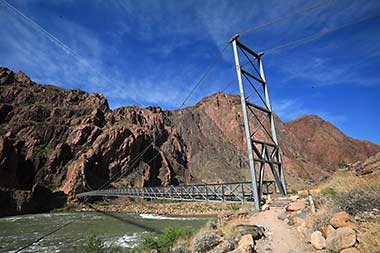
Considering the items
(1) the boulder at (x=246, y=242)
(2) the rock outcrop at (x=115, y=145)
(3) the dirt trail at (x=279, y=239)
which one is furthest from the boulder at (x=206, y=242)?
(2) the rock outcrop at (x=115, y=145)

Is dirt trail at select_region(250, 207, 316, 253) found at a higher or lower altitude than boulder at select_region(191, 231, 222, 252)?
higher

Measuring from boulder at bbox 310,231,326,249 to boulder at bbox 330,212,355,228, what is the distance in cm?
28

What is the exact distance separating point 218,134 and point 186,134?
1164 centimetres

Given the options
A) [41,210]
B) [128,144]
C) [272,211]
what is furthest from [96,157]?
[272,211]

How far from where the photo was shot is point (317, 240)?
351 cm

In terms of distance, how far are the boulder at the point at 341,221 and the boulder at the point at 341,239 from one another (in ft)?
0.65

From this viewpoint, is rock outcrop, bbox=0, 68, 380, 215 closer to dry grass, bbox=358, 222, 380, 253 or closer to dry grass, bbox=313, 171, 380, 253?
dry grass, bbox=313, 171, 380, 253

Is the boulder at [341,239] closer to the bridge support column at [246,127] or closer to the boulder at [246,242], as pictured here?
the boulder at [246,242]

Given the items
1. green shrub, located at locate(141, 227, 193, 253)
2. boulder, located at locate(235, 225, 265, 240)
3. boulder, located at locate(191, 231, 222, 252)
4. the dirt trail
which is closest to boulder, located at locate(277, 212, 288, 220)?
the dirt trail

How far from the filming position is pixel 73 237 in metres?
14.3

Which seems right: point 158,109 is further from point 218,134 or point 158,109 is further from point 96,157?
point 96,157

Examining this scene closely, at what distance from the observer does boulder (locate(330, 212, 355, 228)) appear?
330cm

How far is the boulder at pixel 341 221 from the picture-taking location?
10.8 feet

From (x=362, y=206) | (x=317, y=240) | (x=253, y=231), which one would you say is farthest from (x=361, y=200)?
(x=253, y=231)
